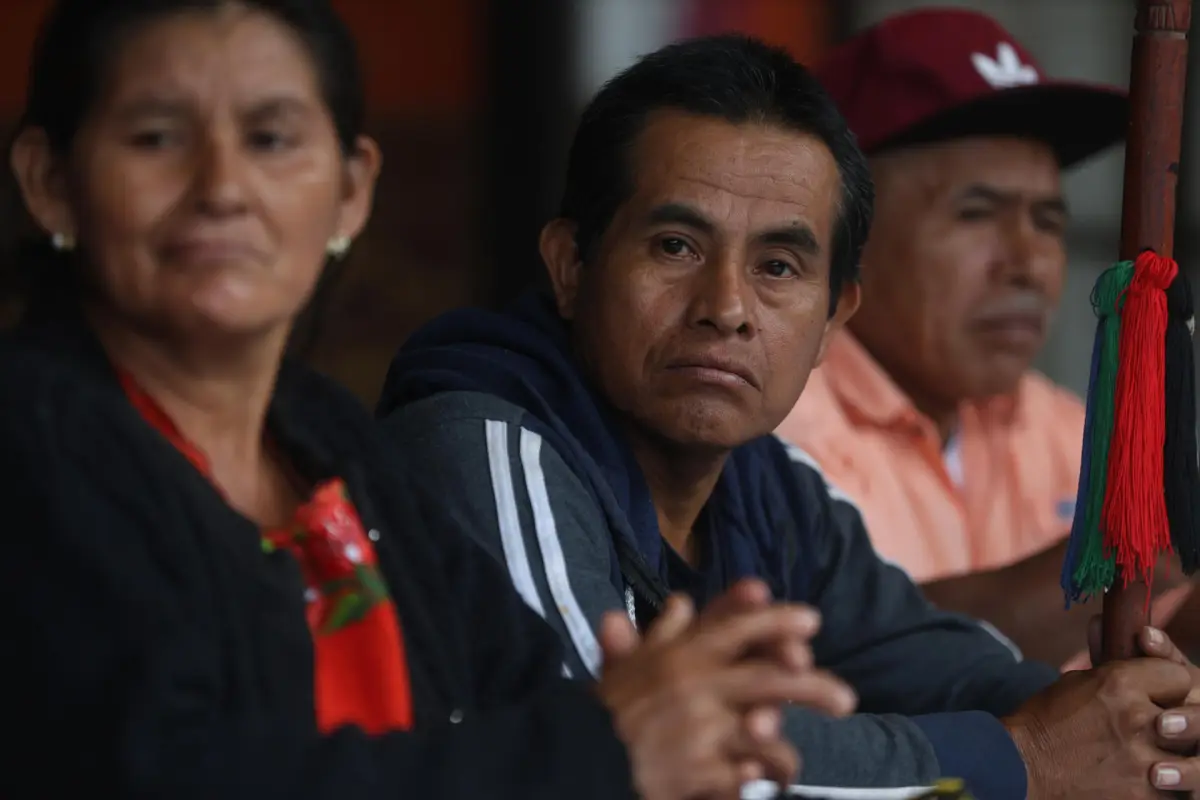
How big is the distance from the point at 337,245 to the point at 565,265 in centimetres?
51

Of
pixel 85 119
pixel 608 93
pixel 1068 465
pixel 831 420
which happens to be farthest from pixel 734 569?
pixel 1068 465

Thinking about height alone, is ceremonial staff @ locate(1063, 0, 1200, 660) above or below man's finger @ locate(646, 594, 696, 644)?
above

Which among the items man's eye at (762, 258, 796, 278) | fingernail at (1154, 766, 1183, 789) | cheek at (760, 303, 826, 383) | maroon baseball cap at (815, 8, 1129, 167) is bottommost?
fingernail at (1154, 766, 1183, 789)

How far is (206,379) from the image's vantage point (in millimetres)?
1359

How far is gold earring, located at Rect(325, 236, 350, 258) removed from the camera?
1.44 meters

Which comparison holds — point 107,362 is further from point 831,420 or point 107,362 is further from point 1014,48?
point 1014,48

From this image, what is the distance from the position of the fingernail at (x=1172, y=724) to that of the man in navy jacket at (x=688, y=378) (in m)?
0.01

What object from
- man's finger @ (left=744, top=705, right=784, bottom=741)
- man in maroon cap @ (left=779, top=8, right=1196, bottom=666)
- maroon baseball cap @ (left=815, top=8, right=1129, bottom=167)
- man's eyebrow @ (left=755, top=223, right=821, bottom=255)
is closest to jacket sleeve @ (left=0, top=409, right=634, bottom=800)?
man's finger @ (left=744, top=705, right=784, bottom=741)

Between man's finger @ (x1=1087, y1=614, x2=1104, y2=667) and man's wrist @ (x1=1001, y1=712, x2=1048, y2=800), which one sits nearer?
man's wrist @ (x1=1001, y1=712, x2=1048, y2=800)

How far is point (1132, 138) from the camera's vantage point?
5.90 ft

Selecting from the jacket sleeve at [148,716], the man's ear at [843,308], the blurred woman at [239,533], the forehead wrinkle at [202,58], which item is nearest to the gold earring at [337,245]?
the blurred woman at [239,533]

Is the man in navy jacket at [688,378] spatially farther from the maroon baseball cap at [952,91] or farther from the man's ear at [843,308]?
the maroon baseball cap at [952,91]

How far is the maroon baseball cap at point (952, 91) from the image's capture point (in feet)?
8.83

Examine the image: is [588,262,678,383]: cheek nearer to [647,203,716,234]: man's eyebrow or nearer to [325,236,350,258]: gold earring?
[647,203,716,234]: man's eyebrow
